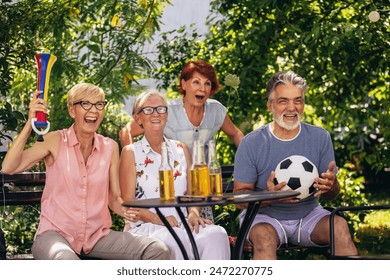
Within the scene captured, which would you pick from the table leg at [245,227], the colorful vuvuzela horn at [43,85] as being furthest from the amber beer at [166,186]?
the colorful vuvuzela horn at [43,85]

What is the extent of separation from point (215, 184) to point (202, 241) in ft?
1.27

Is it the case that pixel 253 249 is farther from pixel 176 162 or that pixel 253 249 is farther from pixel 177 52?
pixel 177 52

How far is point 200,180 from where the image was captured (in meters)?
4.49

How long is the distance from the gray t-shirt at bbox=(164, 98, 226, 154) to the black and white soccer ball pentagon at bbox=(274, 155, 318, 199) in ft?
2.58

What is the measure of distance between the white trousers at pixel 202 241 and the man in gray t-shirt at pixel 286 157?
17 cm

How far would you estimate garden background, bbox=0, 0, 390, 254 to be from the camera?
273 inches

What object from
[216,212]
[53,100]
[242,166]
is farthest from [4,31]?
[242,166]

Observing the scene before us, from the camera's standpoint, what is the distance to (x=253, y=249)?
4930 mm

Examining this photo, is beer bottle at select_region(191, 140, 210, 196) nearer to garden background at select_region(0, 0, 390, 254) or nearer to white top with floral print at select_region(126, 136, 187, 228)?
white top with floral print at select_region(126, 136, 187, 228)

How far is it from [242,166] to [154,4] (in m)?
2.67

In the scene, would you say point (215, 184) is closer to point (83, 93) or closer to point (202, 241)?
point (202, 241)

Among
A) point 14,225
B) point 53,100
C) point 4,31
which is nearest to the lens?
point 4,31

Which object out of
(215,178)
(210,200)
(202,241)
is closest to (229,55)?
(202,241)

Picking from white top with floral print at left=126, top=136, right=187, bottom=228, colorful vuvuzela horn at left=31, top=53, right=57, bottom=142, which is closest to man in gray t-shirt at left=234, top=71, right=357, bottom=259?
white top with floral print at left=126, top=136, right=187, bottom=228
